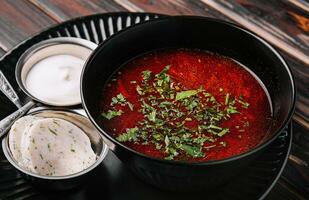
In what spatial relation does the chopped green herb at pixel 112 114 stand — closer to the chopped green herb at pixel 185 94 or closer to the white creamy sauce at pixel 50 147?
the white creamy sauce at pixel 50 147

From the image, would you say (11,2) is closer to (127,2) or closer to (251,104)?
(127,2)

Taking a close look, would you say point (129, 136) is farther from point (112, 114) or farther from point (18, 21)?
point (18, 21)

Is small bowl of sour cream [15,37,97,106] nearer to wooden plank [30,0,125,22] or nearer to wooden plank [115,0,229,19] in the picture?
wooden plank [30,0,125,22]

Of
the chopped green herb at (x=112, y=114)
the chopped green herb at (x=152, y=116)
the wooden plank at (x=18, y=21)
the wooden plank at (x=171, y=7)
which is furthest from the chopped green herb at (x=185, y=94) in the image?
the wooden plank at (x=18, y=21)

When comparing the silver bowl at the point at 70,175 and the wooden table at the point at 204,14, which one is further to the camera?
the wooden table at the point at 204,14

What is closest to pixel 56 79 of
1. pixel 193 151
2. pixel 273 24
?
pixel 193 151

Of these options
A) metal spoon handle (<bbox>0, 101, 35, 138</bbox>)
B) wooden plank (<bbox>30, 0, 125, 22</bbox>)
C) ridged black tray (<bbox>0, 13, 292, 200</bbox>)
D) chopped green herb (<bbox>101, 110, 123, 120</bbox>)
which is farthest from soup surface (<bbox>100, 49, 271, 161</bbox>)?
wooden plank (<bbox>30, 0, 125, 22</bbox>)

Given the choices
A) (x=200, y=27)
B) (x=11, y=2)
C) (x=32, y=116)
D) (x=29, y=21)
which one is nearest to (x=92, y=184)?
(x=32, y=116)
